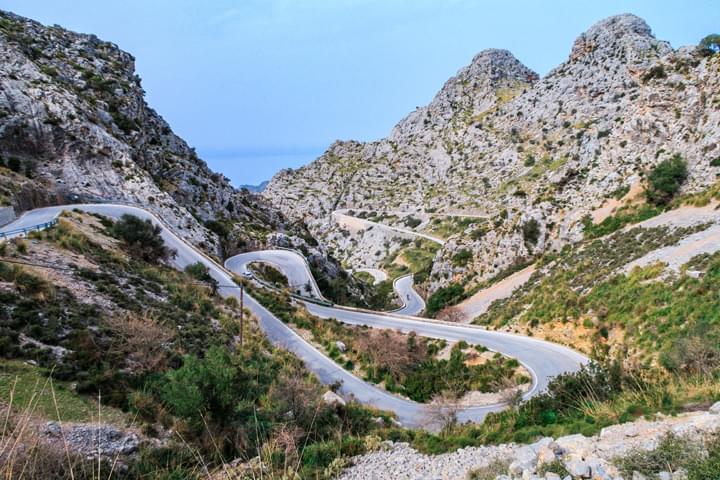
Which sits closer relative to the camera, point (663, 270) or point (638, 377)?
point (638, 377)

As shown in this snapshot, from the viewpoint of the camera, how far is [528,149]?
230ft

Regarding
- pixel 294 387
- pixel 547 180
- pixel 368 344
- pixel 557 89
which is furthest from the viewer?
pixel 557 89

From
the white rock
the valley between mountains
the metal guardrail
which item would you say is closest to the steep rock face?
the valley between mountains

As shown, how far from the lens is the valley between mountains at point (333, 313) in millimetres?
6211

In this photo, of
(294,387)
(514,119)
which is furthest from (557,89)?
(294,387)

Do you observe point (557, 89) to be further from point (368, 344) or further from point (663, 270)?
point (368, 344)


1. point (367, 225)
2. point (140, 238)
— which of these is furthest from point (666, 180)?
point (367, 225)

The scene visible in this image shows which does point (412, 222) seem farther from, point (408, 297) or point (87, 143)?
point (87, 143)

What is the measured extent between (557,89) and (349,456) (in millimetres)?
79931

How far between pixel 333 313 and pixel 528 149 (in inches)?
2316

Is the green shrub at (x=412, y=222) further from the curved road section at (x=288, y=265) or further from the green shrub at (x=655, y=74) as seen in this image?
the green shrub at (x=655, y=74)

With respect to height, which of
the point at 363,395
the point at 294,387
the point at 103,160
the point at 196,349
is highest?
the point at 103,160

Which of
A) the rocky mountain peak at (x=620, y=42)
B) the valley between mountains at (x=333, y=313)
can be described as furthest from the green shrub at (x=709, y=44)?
the rocky mountain peak at (x=620, y=42)

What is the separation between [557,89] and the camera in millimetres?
69812
